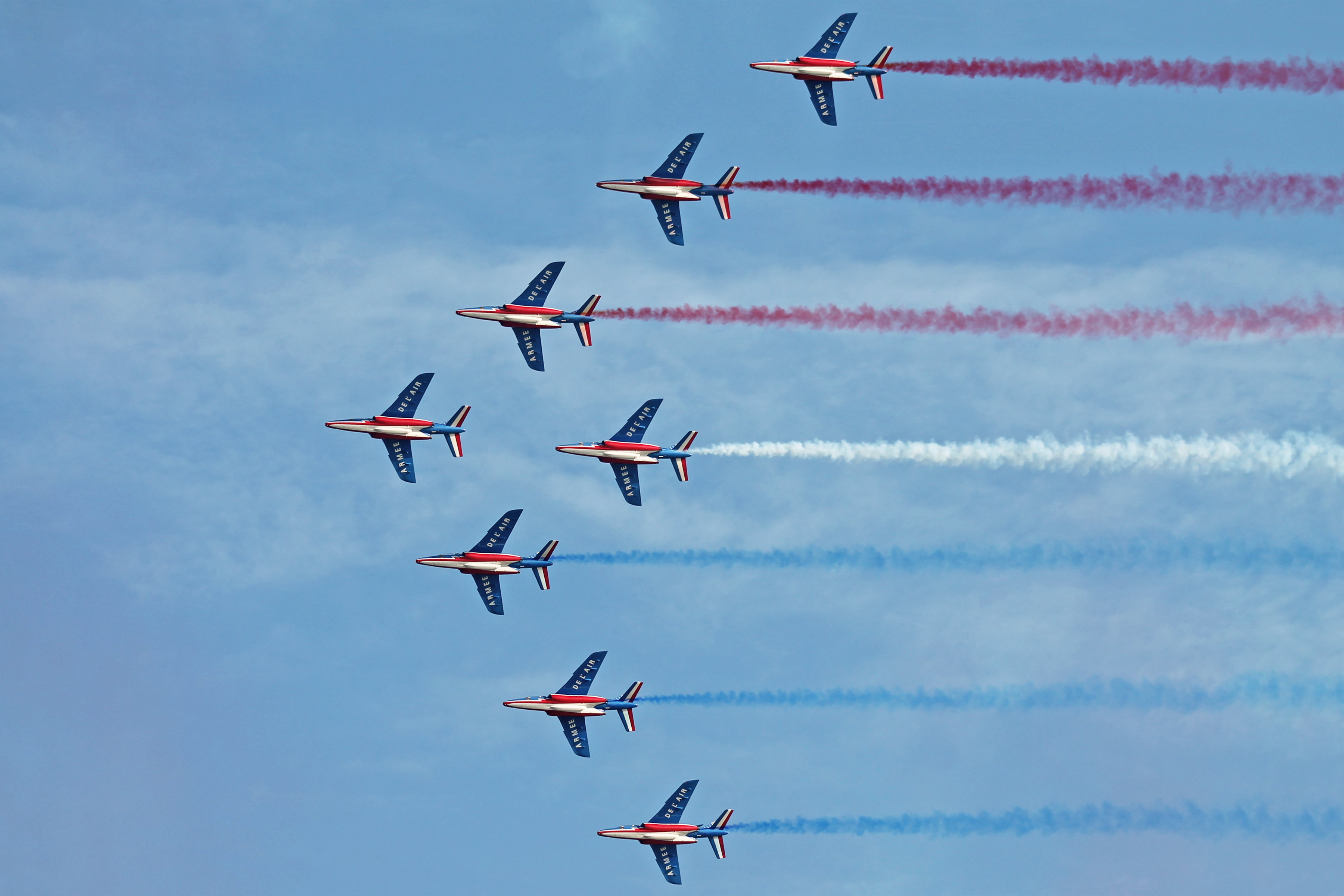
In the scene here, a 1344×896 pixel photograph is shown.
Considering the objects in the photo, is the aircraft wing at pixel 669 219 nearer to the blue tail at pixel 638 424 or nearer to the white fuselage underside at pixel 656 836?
the blue tail at pixel 638 424

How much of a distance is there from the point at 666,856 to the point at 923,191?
4135 cm

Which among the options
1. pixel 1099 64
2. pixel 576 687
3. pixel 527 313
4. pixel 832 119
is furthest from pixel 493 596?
pixel 1099 64

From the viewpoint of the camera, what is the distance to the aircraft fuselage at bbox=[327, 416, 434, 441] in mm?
110125

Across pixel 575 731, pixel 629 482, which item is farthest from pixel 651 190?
pixel 575 731

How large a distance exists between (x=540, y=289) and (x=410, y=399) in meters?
10.7

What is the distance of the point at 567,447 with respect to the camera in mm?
109562

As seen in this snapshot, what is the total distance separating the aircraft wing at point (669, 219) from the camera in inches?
4156

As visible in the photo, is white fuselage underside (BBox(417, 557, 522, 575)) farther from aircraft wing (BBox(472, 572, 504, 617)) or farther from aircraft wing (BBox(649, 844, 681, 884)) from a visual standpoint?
aircraft wing (BBox(649, 844, 681, 884))

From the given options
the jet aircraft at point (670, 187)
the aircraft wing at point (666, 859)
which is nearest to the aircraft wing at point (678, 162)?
the jet aircraft at point (670, 187)

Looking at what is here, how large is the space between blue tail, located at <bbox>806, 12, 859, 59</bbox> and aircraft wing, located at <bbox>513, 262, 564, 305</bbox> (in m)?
20.3

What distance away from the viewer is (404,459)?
4380 inches

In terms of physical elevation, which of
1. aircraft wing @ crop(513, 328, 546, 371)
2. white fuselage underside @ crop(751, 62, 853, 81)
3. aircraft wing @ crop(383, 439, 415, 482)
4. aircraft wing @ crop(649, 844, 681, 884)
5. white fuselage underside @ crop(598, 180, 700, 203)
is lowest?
aircraft wing @ crop(649, 844, 681, 884)

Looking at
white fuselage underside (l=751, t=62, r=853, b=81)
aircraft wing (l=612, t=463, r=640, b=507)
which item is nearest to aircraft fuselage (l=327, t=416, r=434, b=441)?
aircraft wing (l=612, t=463, r=640, b=507)

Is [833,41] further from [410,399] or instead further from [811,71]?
[410,399]
